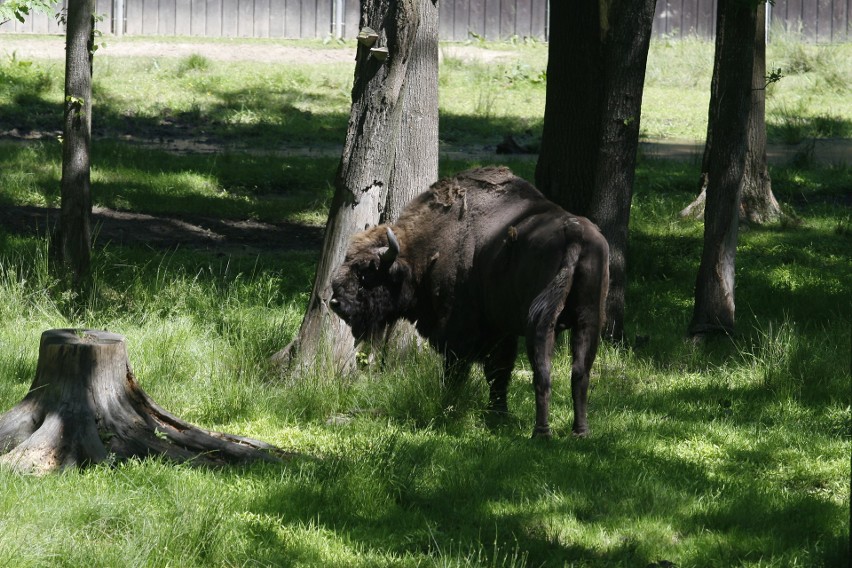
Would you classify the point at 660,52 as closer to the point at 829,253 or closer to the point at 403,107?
the point at 829,253

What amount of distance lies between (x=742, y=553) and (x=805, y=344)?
4093mm

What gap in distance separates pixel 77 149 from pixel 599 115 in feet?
16.1

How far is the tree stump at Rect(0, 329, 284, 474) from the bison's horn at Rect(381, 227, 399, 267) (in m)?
2.08

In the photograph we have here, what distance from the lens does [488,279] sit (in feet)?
25.6

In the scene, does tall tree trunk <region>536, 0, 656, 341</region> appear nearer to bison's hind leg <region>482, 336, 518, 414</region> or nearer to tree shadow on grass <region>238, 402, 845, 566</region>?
bison's hind leg <region>482, 336, 518, 414</region>

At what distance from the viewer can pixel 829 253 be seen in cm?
1310

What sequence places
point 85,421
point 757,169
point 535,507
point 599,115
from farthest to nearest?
point 757,169, point 599,115, point 85,421, point 535,507

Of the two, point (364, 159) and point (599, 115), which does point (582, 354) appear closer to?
point (364, 159)

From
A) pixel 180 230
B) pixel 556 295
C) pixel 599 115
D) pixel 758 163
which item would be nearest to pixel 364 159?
pixel 556 295

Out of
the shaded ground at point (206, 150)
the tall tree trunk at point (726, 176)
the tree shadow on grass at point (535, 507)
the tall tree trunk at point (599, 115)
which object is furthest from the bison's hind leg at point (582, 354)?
the shaded ground at point (206, 150)

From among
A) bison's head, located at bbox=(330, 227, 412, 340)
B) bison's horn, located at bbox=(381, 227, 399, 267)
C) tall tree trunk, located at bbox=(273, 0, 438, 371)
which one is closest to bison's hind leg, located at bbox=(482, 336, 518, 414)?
bison's head, located at bbox=(330, 227, 412, 340)

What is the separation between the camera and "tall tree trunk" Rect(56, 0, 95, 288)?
32.1ft

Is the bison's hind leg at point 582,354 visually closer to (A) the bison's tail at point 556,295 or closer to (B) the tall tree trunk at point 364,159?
(A) the bison's tail at point 556,295

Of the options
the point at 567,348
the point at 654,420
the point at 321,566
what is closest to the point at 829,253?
the point at 567,348
